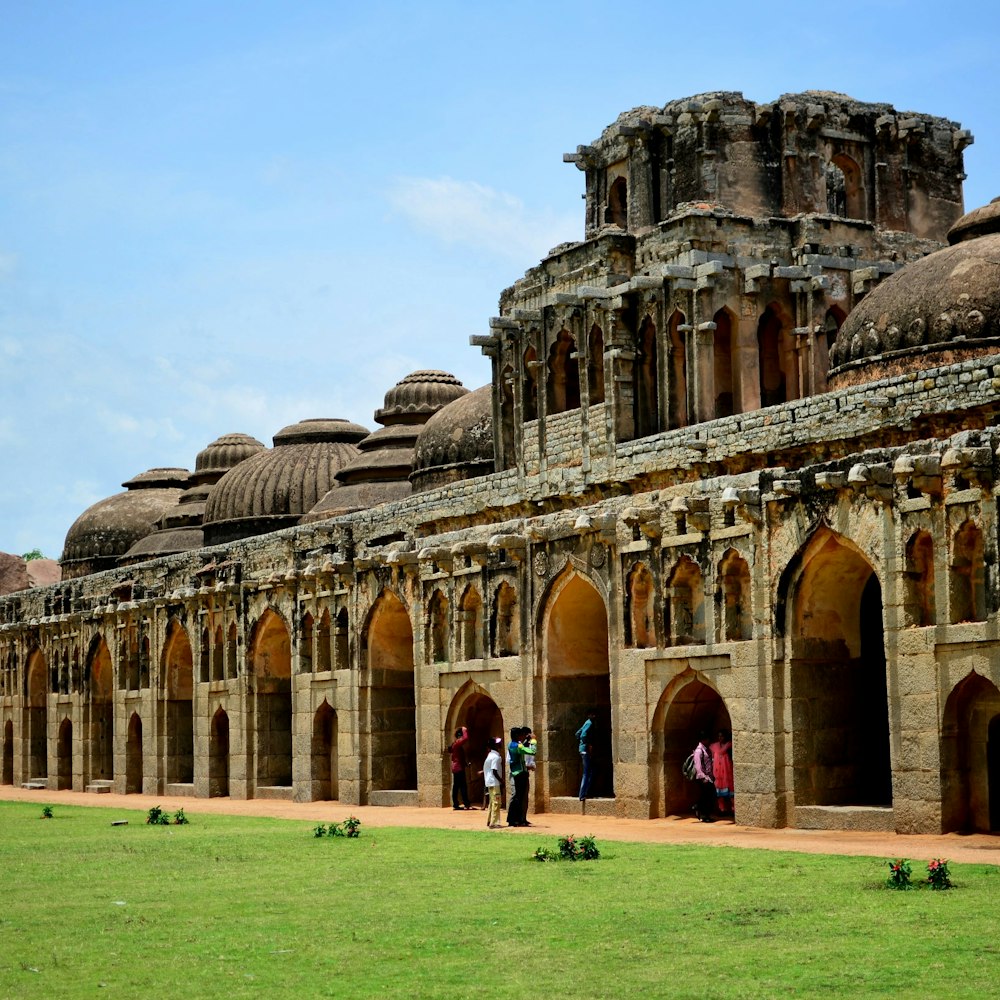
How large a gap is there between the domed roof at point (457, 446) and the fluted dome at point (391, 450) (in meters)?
1.89

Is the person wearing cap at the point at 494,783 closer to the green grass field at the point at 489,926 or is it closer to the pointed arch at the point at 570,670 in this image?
the pointed arch at the point at 570,670

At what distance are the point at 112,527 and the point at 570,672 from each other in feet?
99.9

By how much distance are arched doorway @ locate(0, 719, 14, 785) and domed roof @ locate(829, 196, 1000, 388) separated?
3114 centimetres

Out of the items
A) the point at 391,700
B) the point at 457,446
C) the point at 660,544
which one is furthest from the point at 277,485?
the point at 660,544

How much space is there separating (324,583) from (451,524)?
286 centimetres

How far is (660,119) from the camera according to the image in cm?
3403

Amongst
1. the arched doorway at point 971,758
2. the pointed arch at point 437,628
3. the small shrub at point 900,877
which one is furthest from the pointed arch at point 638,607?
the small shrub at point 900,877

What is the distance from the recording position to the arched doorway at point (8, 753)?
1949 inches

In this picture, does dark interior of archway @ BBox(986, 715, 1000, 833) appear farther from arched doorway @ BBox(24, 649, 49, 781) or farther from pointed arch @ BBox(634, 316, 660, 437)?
arched doorway @ BBox(24, 649, 49, 781)

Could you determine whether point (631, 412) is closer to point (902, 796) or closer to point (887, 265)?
point (887, 265)

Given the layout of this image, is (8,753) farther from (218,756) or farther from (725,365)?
(725,365)

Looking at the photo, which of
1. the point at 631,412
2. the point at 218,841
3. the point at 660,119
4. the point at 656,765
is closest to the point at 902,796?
the point at 656,765

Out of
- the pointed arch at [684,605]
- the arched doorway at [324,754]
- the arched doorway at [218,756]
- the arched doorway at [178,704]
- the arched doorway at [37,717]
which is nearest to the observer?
the pointed arch at [684,605]

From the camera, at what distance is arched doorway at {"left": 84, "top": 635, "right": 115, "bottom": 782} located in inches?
1732
